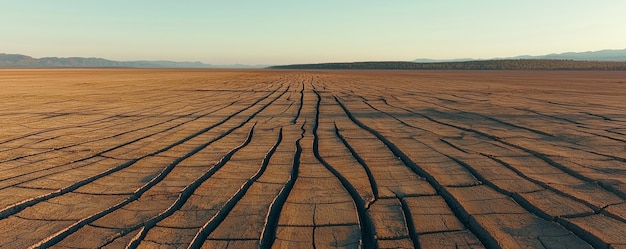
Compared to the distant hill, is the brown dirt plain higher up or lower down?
higher up

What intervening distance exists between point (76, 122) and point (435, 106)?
6.60 meters

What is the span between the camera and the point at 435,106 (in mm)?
8352

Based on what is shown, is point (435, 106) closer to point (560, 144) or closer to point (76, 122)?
point (560, 144)

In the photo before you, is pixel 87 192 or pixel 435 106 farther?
pixel 435 106

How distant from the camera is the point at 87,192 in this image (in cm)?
285

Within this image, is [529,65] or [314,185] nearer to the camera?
[314,185]

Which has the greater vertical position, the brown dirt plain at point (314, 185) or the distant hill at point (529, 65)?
the brown dirt plain at point (314, 185)

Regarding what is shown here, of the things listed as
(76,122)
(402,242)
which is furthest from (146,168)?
(76,122)

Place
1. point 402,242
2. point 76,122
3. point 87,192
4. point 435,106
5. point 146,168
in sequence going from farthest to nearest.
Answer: point 435,106
point 76,122
point 146,168
point 87,192
point 402,242

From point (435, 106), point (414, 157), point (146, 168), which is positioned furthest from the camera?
point (435, 106)

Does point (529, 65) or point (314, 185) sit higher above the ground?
point (314, 185)

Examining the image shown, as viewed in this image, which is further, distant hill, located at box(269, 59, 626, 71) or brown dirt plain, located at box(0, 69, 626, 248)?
distant hill, located at box(269, 59, 626, 71)

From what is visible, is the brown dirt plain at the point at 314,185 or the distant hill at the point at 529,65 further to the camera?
the distant hill at the point at 529,65

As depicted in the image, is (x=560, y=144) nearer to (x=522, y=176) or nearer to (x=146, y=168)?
(x=522, y=176)
